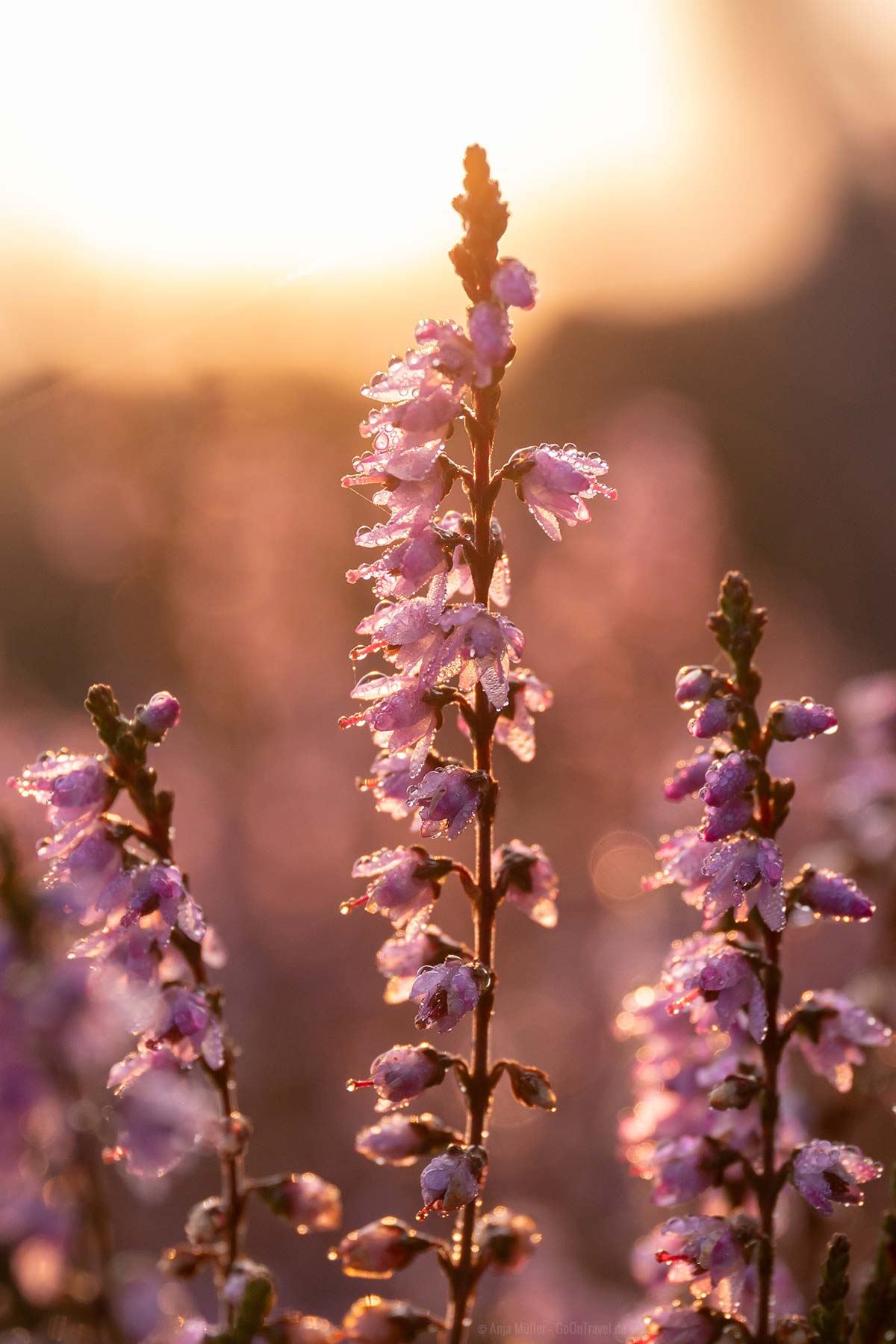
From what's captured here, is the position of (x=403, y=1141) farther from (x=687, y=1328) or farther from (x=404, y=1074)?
(x=687, y=1328)

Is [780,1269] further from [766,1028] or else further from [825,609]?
[825,609]

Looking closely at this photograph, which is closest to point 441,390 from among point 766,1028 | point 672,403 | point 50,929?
point 766,1028

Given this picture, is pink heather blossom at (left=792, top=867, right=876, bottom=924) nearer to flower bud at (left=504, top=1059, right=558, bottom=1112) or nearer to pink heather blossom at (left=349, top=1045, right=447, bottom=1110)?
flower bud at (left=504, top=1059, right=558, bottom=1112)

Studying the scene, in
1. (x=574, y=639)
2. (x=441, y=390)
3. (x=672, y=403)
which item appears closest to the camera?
(x=441, y=390)

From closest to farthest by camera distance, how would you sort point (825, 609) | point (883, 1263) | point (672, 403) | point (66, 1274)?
point (883, 1263), point (66, 1274), point (672, 403), point (825, 609)

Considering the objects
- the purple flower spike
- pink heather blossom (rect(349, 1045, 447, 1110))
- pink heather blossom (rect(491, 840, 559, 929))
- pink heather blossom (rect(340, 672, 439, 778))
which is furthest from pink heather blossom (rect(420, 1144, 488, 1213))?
pink heather blossom (rect(340, 672, 439, 778))

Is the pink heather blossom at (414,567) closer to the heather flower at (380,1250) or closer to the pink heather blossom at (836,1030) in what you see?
the pink heather blossom at (836,1030)

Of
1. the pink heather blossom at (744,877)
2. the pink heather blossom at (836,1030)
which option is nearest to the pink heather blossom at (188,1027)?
the pink heather blossom at (744,877)
